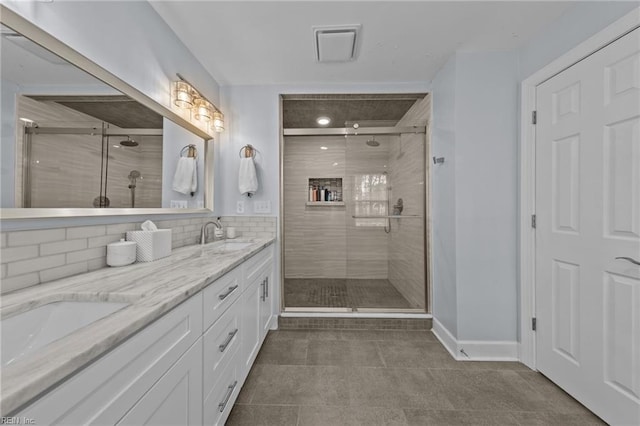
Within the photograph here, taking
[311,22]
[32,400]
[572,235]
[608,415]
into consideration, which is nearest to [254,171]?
[311,22]

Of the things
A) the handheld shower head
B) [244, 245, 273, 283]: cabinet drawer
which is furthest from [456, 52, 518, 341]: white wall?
[244, 245, 273, 283]: cabinet drawer

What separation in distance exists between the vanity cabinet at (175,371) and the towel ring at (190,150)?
103cm

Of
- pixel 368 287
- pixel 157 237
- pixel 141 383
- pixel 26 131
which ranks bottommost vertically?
pixel 368 287

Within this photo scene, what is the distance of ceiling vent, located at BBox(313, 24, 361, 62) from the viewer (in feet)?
6.07

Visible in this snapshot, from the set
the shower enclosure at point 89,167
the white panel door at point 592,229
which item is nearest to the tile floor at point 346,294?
the white panel door at point 592,229

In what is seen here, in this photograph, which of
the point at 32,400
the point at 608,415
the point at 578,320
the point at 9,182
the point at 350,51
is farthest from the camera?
the point at 350,51

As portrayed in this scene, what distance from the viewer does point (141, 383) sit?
74cm

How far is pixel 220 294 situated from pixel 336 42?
6.31ft

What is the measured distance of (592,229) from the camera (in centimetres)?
153

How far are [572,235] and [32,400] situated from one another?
2426 millimetres

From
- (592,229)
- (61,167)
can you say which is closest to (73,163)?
(61,167)

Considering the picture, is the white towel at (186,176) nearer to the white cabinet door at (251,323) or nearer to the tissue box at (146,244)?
the tissue box at (146,244)

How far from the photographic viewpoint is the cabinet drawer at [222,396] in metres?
1.18

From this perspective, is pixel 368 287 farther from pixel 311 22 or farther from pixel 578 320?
pixel 311 22
